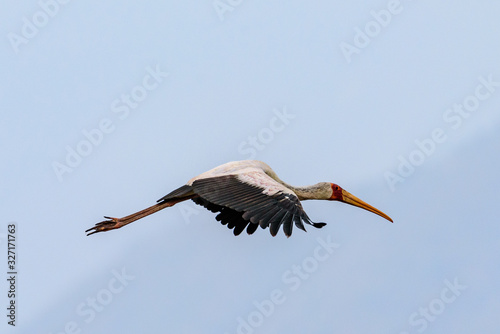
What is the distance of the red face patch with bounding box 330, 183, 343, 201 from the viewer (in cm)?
2172

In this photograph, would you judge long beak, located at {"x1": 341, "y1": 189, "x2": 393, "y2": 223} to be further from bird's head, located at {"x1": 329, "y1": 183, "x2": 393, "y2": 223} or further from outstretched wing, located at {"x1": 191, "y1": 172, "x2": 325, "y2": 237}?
outstretched wing, located at {"x1": 191, "y1": 172, "x2": 325, "y2": 237}

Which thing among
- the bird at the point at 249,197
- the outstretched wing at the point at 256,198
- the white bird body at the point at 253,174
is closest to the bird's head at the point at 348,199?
the bird at the point at 249,197

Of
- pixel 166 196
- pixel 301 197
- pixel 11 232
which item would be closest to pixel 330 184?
pixel 301 197

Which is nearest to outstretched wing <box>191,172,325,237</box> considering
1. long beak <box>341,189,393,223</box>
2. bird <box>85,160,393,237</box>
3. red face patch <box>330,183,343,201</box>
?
bird <box>85,160,393,237</box>

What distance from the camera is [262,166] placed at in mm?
20547

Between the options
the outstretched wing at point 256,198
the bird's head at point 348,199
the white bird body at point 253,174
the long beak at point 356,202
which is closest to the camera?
the outstretched wing at point 256,198

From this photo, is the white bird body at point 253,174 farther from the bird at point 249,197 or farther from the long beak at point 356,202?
the long beak at point 356,202

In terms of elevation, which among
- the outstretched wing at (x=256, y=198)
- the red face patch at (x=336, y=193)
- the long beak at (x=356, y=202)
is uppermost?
the outstretched wing at (x=256, y=198)

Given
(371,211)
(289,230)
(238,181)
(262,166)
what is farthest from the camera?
(371,211)

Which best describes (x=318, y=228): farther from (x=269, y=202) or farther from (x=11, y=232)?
(x=11, y=232)

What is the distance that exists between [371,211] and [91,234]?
5.77 metres

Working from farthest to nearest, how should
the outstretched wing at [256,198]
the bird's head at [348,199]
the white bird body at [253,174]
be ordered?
the bird's head at [348,199] → the white bird body at [253,174] → the outstretched wing at [256,198]

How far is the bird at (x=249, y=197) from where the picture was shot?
57.9ft

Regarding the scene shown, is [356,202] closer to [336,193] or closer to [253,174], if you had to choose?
[336,193]
